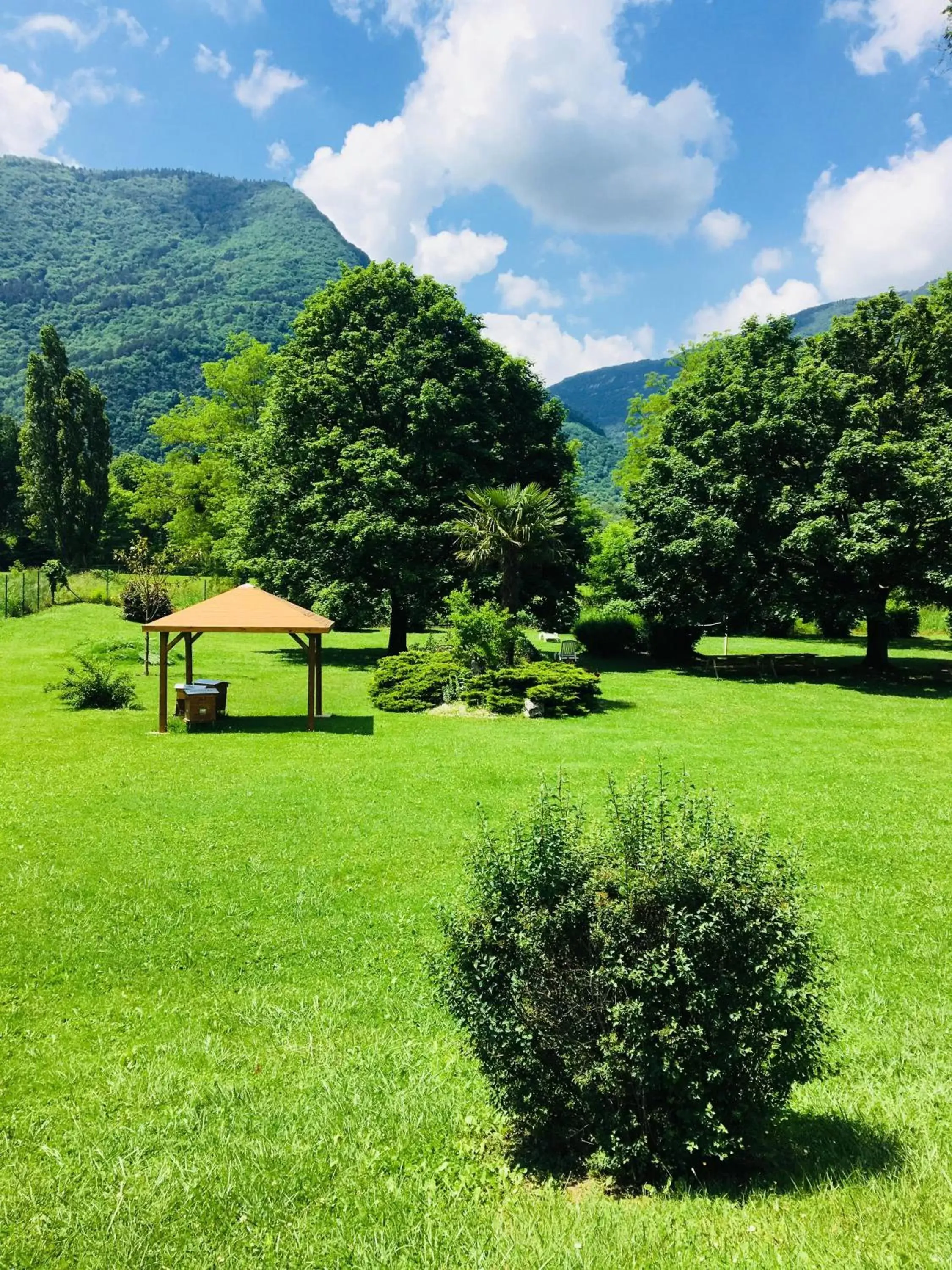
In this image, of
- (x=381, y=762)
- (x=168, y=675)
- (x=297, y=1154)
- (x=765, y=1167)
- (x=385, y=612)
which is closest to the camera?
(x=765, y=1167)

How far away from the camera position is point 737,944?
3.72 m

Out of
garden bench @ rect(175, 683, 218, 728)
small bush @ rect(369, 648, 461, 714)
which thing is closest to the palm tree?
small bush @ rect(369, 648, 461, 714)

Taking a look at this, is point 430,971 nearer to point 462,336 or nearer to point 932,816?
point 932,816

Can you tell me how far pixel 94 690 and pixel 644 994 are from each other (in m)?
17.4

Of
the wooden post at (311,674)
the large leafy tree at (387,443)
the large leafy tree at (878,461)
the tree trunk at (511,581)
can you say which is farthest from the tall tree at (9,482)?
the large leafy tree at (878,461)

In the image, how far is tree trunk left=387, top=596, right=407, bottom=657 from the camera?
29219 mm

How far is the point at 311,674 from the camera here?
17.2 metres

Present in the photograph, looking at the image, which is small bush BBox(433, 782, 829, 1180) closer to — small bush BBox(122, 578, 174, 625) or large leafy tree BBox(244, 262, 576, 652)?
large leafy tree BBox(244, 262, 576, 652)

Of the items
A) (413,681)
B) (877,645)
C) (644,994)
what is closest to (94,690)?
(413,681)

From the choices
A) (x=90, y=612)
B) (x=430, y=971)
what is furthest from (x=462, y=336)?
(x=430, y=971)

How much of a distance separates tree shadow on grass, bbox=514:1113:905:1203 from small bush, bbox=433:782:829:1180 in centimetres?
7

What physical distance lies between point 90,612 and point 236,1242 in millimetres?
36462

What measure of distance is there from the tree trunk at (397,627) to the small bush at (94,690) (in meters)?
11.6

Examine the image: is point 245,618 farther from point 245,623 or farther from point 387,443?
point 387,443
